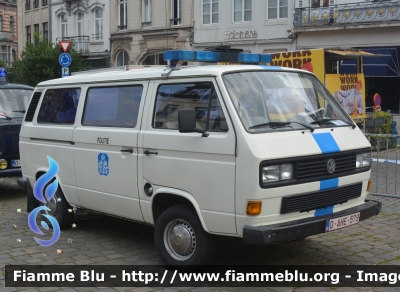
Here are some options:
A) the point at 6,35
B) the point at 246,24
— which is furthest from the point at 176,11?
the point at 6,35

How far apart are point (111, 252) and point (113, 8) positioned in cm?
3221

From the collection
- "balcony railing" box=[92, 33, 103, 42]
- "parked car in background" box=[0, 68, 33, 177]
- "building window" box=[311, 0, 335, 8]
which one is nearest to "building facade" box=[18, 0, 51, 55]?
"balcony railing" box=[92, 33, 103, 42]

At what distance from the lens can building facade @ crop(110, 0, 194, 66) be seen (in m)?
32.8

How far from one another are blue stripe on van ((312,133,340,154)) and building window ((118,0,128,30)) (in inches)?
1268

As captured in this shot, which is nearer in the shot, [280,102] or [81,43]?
[280,102]

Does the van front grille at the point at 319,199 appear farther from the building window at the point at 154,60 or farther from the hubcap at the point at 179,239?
the building window at the point at 154,60

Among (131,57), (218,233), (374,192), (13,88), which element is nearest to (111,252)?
(218,233)

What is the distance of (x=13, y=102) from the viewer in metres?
11.3

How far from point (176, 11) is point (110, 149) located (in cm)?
2782

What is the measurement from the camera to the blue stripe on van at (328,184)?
5.54 meters

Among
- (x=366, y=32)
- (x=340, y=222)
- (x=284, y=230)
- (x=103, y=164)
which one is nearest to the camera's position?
(x=284, y=230)

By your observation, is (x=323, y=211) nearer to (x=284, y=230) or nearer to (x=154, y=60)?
(x=284, y=230)

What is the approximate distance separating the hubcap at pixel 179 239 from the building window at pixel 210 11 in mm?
26444

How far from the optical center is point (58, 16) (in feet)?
139
